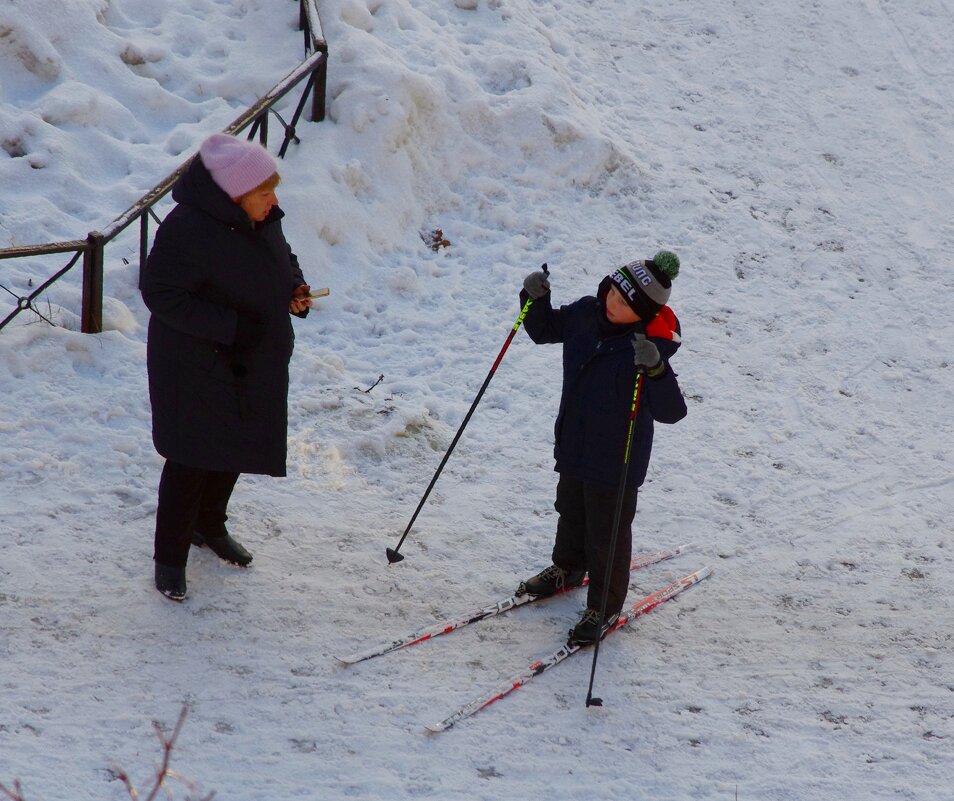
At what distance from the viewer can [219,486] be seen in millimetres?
4797

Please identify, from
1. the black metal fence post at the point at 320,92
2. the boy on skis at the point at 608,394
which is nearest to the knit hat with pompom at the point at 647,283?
the boy on skis at the point at 608,394

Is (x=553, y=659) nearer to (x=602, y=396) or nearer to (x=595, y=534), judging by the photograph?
(x=595, y=534)

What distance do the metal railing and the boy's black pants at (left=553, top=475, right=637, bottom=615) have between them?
297 centimetres

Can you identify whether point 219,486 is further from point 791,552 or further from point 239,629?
point 791,552

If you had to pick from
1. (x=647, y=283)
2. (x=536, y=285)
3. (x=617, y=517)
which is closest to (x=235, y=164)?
(x=536, y=285)

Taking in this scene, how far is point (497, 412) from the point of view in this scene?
22.0 ft

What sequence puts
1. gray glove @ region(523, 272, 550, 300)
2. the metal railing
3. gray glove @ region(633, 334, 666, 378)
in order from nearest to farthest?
gray glove @ region(633, 334, 666, 378)
gray glove @ region(523, 272, 550, 300)
the metal railing

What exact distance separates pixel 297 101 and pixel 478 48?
1959mm

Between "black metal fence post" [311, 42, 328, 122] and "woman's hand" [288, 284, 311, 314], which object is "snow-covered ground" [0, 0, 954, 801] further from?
"woman's hand" [288, 284, 311, 314]

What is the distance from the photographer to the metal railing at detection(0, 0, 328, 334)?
19.6 ft

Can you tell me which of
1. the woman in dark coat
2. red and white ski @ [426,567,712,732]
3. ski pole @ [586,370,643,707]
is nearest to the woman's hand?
the woman in dark coat

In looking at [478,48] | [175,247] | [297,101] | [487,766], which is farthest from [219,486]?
[478,48]

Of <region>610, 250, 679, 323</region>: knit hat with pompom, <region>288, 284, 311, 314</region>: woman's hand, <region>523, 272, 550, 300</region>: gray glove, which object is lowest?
<region>288, 284, 311, 314</region>: woman's hand

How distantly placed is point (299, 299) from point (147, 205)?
89.7 inches
